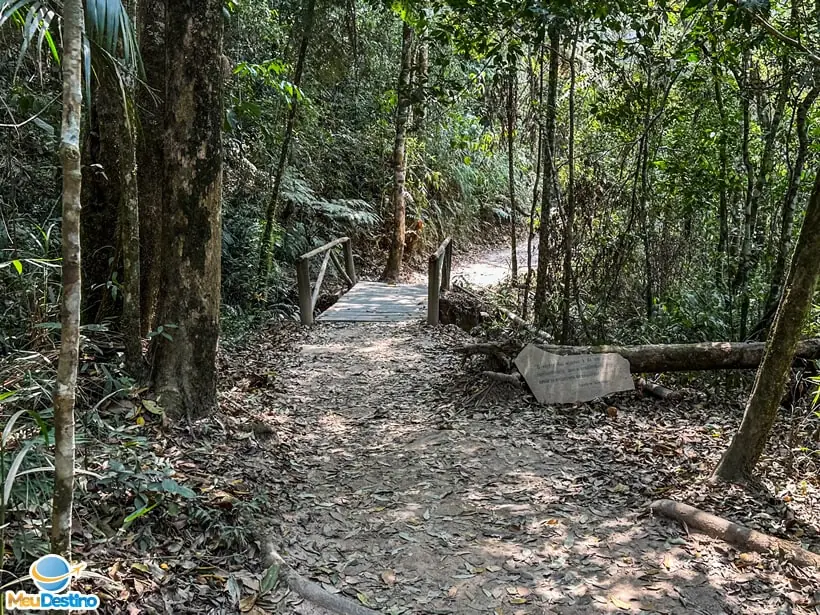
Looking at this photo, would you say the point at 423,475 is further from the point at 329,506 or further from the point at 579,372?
the point at 579,372

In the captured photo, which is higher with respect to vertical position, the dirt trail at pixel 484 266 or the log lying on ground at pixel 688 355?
the dirt trail at pixel 484 266

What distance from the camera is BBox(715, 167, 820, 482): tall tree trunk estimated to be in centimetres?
313

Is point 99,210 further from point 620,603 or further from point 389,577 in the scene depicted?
point 620,603

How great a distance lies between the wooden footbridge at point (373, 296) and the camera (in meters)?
8.26

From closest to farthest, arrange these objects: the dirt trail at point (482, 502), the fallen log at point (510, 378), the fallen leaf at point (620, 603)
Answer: the fallen leaf at point (620, 603) < the dirt trail at point (482, 502) < the fallen log at point (510, 378)

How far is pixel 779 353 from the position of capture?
3.27 meters

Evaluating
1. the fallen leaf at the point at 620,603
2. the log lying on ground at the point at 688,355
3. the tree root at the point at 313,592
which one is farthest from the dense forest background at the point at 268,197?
the fallen leaf at the point at 620,603

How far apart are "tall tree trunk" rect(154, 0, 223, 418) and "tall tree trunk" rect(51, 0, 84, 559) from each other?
2054 mm

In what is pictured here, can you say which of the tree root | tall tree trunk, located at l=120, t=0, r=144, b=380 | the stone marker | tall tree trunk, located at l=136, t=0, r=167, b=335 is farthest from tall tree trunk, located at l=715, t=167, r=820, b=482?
tall tree trunk, located at l=136, t=0, r=167, b=335

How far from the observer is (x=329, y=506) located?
143 inches

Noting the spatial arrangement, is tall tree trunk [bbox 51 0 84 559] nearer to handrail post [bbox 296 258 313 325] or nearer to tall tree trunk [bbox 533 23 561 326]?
tall tree trunk [bbox 533 23 561 326]

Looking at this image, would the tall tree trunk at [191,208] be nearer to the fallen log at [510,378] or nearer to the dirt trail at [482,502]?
the dirt trail at [482,502]

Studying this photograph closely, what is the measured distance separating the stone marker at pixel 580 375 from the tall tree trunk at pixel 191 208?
105 inches

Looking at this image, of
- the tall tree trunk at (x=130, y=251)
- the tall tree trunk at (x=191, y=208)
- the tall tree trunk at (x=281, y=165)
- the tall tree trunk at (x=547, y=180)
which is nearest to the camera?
the tall tree trunk at (x=130, y=251)
